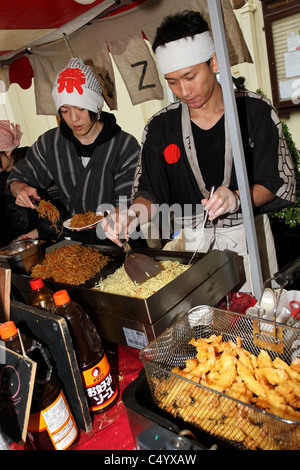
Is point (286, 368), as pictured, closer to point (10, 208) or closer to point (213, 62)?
point (213, 62)

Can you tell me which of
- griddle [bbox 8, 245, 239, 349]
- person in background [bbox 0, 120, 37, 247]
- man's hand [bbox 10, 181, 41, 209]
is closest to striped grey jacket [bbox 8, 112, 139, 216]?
man's hand [bbox 10, 181, 41, 209]

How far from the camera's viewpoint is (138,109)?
231 inches

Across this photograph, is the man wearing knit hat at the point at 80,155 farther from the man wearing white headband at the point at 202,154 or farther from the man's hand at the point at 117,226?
the man's hand at the point at 117,226

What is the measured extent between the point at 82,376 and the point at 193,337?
46 cm

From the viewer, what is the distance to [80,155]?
130 inches

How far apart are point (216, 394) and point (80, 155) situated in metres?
2.75

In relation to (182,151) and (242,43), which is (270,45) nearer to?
(242,43)

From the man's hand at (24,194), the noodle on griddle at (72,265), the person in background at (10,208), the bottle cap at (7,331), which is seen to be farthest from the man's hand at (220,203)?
the person in background at (10,208)

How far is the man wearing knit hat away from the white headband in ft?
3.46

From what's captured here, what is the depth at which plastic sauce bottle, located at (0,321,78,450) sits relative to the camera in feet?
3.62

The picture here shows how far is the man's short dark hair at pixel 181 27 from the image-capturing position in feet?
6.54

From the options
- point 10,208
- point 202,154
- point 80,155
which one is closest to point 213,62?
point 202,154
